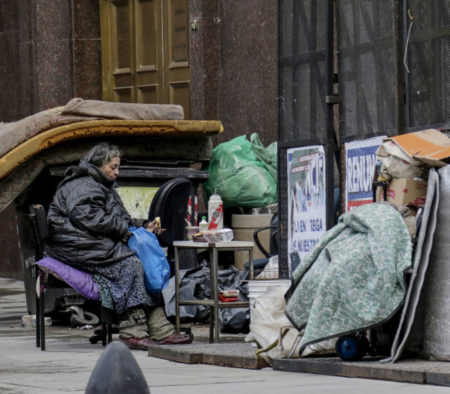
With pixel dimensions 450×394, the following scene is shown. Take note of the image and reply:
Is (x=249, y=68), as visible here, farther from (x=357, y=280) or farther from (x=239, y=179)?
(x=357, y=280)

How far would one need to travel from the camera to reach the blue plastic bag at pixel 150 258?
31.4ft

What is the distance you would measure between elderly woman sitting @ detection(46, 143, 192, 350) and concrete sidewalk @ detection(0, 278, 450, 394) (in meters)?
0.29

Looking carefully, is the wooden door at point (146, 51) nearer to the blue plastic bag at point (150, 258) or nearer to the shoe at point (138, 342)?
the blue plastic bag at point (150, 258)

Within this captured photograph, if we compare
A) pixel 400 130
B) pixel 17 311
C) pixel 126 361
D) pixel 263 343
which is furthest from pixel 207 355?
pixel 17 311

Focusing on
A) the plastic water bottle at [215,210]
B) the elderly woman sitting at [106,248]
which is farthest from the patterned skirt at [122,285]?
the plastic water bottle at [215,210]

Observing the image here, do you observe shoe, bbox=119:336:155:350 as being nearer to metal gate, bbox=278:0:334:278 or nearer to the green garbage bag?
metal gate, bbox=278:0:334:278

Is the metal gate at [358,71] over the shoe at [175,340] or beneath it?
over

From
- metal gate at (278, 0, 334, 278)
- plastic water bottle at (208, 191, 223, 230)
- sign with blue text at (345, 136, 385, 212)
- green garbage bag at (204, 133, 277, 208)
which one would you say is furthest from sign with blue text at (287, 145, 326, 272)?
green garbage bag at (204, 133, 277, 208)

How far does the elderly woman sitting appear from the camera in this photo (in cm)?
950

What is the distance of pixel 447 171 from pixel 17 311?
700 cm

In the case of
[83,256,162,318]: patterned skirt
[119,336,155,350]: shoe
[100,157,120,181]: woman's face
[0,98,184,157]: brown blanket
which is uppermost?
[0,98,184,157]: brown blanket

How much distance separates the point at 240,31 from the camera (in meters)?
15.2

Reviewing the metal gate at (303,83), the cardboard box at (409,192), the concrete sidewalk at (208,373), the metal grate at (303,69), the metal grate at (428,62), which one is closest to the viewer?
the concrete sidewalk at (208,373)

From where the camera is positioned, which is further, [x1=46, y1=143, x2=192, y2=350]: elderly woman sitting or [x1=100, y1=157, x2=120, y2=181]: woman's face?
[x1=100, y1=157, x2=120, y2=181]: woman's face
